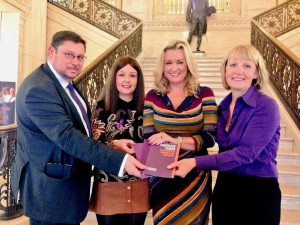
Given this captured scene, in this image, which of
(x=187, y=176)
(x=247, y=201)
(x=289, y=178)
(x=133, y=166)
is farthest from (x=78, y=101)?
(x=289, y=178)

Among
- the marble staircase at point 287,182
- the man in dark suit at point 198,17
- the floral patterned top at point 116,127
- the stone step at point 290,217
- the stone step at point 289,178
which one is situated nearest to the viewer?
the floral patterned top at point 116,127

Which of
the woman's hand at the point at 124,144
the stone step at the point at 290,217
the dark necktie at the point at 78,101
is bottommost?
the stone step at the point at 290,217

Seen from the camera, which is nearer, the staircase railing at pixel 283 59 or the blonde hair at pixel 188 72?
the blonde hair at pixel 188 72

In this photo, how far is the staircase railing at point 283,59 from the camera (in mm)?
5258

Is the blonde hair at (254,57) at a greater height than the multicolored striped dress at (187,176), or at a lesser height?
greater

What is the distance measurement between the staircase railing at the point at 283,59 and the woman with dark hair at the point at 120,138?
142 inches

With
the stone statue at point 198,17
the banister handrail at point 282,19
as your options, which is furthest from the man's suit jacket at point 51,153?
the stone statue at point 198,17

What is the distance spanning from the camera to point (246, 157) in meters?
1.71

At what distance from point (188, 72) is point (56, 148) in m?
0.96

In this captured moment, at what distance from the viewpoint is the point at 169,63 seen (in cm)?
205

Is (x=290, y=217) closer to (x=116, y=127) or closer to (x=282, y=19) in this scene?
(x=116, y=127)

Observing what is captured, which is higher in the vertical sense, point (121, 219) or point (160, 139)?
point (160, 139)

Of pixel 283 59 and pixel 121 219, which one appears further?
pixel 283 59

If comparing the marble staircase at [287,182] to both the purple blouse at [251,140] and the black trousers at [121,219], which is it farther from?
the purple blouse at [251,140]
